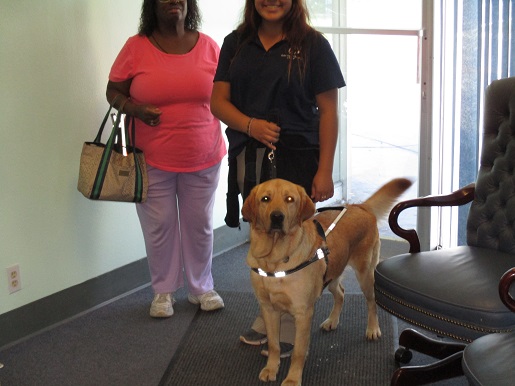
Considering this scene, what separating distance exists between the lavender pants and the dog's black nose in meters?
0.94

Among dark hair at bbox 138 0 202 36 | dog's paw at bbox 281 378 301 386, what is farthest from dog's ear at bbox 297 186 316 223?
dark hair at bbox 138 0 202 36

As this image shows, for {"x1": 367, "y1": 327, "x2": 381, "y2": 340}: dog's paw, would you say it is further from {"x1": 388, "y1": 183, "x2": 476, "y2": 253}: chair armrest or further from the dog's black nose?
the dog's black nose

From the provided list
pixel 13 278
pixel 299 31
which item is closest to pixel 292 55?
pixel 299 31

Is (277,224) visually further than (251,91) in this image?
No

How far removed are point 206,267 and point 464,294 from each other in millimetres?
1587

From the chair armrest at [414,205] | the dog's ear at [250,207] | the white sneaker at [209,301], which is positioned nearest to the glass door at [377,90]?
the chair armrest at [414,205]

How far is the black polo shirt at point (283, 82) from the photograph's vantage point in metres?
2.33

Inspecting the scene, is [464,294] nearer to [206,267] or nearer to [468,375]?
[468,375]

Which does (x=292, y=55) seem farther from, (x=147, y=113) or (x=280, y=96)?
(x=147, y=113)

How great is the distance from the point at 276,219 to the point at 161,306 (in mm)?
1175

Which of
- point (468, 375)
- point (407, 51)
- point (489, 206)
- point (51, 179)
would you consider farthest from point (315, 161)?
point (407, 51)

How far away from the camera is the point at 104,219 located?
3396 mm

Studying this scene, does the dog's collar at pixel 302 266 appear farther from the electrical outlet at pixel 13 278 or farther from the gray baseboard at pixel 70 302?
the electrical outlet at pixel 13 278

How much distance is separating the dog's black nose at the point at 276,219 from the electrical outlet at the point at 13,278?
1327mm
